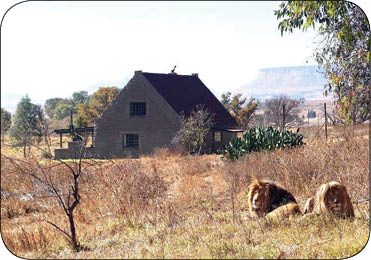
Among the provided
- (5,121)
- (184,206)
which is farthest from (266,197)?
(5,121)

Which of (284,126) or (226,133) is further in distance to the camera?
(226,133)

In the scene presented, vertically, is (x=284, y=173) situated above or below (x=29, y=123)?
below

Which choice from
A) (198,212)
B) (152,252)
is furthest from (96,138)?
(152,252)

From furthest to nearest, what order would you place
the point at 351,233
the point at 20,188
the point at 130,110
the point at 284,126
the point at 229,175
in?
the point at 284,126, the point at 229,175, the point at 130,110, the point at 20,188, the point at 351,233

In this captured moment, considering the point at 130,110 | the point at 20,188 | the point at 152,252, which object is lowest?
the point at 152,252

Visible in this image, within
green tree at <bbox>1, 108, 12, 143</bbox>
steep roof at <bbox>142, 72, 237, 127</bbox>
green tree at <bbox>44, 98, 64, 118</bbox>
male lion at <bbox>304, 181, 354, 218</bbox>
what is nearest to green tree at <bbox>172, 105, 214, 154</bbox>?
steep roof at <bbox>142, 72, 237, 127</bbox>

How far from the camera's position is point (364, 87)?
24.5 ft

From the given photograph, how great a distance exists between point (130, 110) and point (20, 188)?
1932mm

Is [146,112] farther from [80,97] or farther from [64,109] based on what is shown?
[64,109]

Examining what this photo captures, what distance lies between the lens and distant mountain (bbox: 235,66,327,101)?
22.8ft

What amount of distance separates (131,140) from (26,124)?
157 centimetres

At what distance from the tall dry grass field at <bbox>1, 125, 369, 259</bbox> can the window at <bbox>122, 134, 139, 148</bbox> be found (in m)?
0.29

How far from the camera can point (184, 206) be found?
6.64m

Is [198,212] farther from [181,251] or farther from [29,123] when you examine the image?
[29,123]
